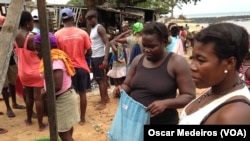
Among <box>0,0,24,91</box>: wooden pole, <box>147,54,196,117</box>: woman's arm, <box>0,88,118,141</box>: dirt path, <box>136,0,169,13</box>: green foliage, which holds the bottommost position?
<box>0,88,118,141</box>: dirt path

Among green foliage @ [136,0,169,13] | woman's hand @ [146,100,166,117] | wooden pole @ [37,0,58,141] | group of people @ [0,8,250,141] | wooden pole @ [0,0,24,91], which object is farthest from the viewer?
green foliage @ [136,0,169,13]

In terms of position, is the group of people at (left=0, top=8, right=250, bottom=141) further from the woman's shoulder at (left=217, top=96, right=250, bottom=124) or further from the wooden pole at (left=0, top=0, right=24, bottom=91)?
the wooden pole at (left=0, top=0, right=24, bottom=91)

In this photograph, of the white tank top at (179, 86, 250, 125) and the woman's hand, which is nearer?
the white tank top at (179, 86, 250, 125)

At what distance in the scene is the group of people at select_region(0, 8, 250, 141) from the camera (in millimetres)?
1296

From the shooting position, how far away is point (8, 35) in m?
1.55

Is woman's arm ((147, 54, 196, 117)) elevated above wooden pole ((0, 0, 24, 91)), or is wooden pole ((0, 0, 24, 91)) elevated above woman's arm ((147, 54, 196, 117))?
wooden pole ((0, 0, 24, 91))

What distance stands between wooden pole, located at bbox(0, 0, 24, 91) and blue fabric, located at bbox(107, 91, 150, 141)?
1.03m

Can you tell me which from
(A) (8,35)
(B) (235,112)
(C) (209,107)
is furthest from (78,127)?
(B) (235,112)

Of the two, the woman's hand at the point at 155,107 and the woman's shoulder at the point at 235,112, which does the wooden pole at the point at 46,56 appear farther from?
the woman's shoulder at the point at 235,112

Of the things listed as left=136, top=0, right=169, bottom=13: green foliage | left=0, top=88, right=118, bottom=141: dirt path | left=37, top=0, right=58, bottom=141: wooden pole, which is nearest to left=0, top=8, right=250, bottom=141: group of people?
left=0, top=88, right=118, bottom=141: dirt path

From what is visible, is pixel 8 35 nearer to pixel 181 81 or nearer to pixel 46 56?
pixel 46 56

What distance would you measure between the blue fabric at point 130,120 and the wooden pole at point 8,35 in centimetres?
103

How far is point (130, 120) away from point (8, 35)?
111 cm

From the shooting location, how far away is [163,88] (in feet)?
7.68
